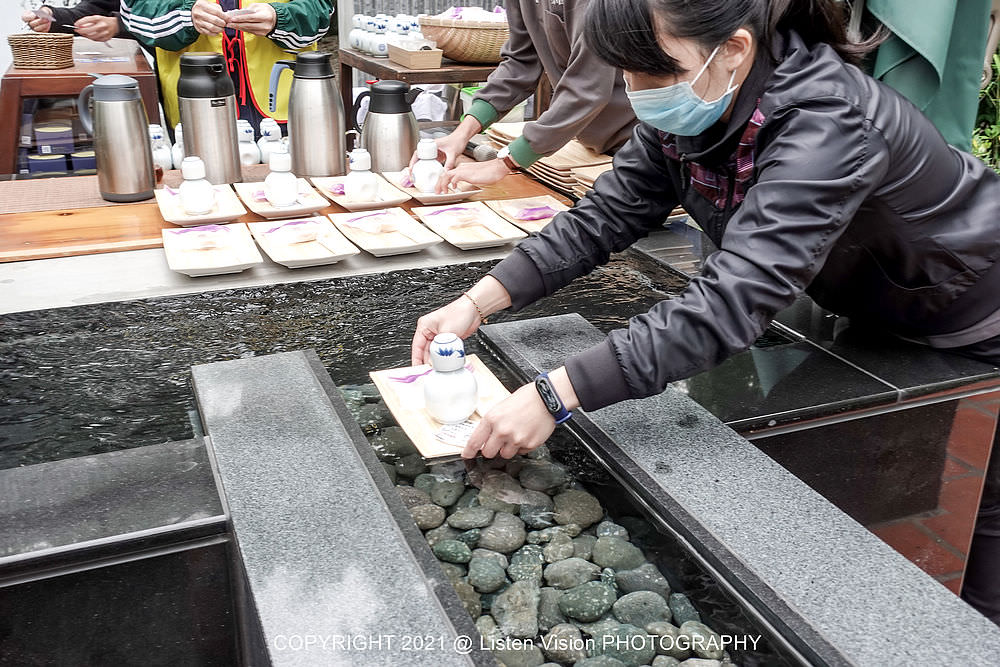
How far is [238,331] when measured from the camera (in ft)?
5.33

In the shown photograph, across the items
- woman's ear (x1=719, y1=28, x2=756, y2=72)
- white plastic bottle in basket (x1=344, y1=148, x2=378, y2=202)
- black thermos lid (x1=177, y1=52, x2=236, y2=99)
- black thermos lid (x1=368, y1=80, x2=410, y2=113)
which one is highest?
woman's ear (x1=719, y1=28, x2=756, y2=72)

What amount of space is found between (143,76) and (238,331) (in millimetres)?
2495

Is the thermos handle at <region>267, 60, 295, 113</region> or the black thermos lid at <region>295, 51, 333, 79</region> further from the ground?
the black thermos lid at <region>295, 51, 333, 79</region>

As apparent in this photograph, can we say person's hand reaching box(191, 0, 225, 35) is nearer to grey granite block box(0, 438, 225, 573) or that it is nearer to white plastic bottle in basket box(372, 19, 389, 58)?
white plastic bottle in basket box(372, 19, 389, 58)

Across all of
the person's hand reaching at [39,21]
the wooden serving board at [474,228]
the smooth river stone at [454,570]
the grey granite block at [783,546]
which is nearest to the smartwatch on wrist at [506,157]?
the wooden serving board at [474,228]

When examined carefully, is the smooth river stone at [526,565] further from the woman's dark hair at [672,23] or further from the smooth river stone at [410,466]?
the woman's dark hair at [672,23]

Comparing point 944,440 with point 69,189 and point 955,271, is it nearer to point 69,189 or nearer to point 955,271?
point 955,271

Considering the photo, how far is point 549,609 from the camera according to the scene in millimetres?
1030

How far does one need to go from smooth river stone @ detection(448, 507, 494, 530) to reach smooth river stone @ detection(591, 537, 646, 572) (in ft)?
0.50

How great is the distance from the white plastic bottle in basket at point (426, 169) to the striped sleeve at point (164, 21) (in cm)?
149

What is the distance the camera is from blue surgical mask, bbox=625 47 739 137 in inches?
49.1

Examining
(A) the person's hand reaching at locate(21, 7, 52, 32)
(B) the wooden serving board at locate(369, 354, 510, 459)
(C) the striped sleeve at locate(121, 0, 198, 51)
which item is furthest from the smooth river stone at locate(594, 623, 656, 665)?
(A) the person's hand reaching at locate(21, 7, 52, 32)

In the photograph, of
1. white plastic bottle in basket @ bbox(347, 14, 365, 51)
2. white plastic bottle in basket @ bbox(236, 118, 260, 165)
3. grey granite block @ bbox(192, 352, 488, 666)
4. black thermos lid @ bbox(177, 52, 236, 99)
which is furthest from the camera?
white plastic bottle in basket @ bbox(347, 14, 365, 51)

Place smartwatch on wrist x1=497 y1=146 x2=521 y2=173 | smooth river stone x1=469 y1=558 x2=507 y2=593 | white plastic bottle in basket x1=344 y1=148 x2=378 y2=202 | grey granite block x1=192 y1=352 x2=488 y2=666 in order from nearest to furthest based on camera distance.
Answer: grey granite block x1=192 y1=352 x2=488 y2=666
smooth river stone x1=469 y1=558 x2=507 y2=593
white plastic bottle in basket x1=344 y1=148 x2=378 y2=202
smartwatch on wrist x1=497 y1=146 x2=521 y2=173
